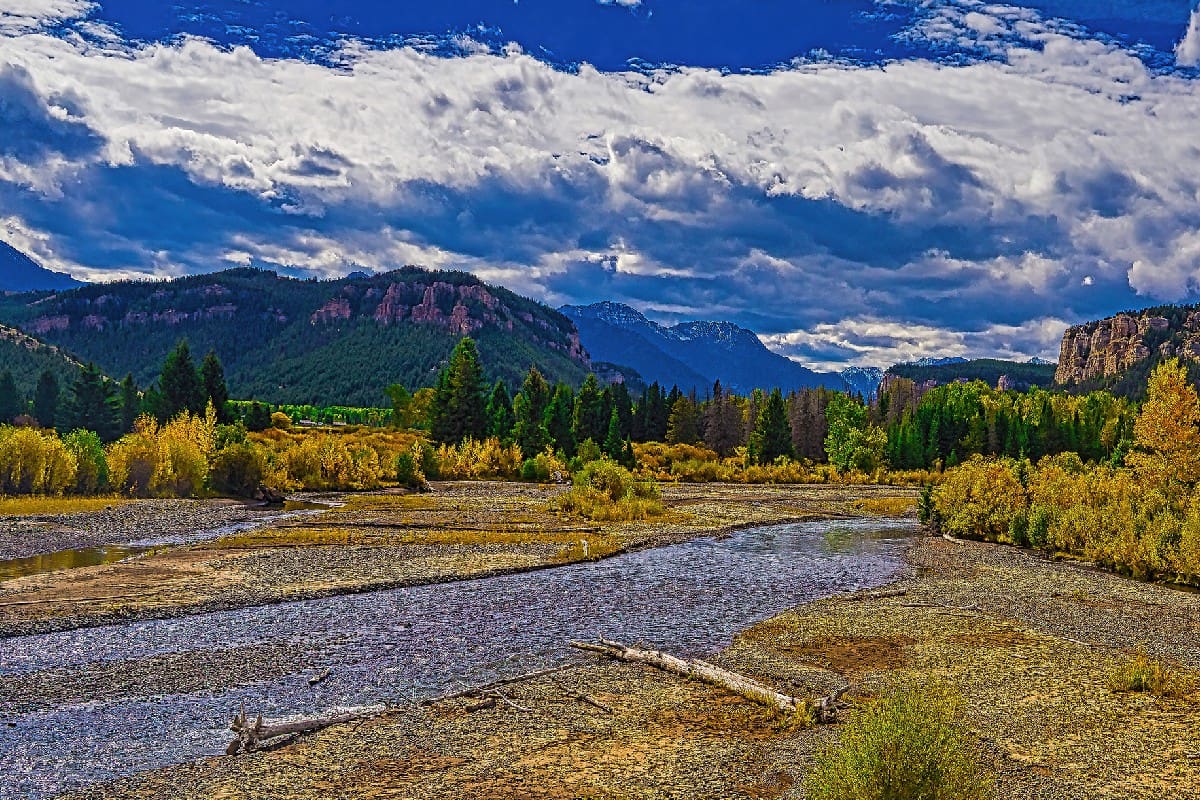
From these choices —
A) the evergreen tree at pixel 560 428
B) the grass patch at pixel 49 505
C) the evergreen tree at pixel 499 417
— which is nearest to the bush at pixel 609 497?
the grass patch at pixel 49 505

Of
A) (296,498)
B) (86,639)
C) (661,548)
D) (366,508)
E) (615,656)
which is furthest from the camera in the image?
(296,498)

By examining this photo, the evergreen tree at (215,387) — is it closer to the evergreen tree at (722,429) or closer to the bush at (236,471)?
the bush at (236,471)

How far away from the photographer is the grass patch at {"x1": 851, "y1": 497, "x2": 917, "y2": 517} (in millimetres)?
63594

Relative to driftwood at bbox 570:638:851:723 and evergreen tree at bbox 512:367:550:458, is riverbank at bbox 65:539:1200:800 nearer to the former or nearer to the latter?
driftwood at bbox 570:638:851:723

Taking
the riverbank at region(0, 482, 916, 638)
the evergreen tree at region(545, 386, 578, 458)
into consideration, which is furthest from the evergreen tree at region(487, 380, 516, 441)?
the riverbank at region(0, 482, 916, 638)

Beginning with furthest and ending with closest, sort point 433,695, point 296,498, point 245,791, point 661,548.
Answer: point 296,498 → point 661,548 → point 433,695 → point 245,791

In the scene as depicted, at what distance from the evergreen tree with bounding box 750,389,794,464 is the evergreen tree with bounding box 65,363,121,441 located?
234 ft

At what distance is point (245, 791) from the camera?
40.4 ft

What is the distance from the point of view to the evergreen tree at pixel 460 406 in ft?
329

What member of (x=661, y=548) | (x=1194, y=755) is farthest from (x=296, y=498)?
(x=1194, y=755)

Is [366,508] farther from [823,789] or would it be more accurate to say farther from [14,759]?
[823,789]

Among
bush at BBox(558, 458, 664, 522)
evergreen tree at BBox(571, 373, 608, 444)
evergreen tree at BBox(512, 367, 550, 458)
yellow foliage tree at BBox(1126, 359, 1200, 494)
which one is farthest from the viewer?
evergreen tree at BBox(571, 373, 608, 444)

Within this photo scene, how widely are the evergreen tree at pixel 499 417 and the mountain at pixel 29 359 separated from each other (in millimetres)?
78626

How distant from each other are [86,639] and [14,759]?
8.35 m
